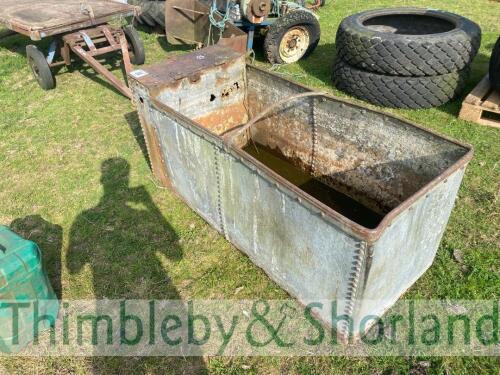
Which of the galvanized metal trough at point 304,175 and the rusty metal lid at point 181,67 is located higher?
the rusty metal lid at point 181,67

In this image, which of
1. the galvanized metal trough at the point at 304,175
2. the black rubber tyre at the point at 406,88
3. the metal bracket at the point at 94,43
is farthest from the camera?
the metal bracket at the point at 94,43

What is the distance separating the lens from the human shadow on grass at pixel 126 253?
9.70ft

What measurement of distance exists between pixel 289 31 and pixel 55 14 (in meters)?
3.84

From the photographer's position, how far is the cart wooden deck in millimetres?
5895

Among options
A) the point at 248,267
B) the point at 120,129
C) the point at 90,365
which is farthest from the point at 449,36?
the point at 90,365

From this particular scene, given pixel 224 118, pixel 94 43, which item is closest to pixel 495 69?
pixel 224 118

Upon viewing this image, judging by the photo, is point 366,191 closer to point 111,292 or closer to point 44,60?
point 111,292

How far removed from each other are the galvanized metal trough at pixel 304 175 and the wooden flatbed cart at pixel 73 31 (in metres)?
2.17

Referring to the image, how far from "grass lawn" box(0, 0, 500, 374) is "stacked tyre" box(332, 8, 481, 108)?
26 cm

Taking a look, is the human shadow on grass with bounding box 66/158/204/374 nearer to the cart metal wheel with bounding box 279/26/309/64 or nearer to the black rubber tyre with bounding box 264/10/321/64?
the black rubber tyre with bounding box 264/10/321/64

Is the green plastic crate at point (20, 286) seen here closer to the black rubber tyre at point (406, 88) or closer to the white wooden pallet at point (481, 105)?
the black rubber tyre at point (406, 88)

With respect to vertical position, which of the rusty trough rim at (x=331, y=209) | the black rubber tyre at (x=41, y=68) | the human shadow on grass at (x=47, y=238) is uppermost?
the rusty trough rim at (x=331, y=209)

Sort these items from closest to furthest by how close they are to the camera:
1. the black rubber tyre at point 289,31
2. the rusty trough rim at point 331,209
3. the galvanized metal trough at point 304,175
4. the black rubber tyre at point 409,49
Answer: the rusty trough rim at point 331,209
the galvanized metal trough at point 304,175
the black rubber tyre at point 409,49
the black rubber tyre at point 289,31

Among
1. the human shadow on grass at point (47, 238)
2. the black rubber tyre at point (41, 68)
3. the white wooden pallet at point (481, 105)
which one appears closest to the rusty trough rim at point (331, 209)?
the human shadow on grass at point (47, 238)
